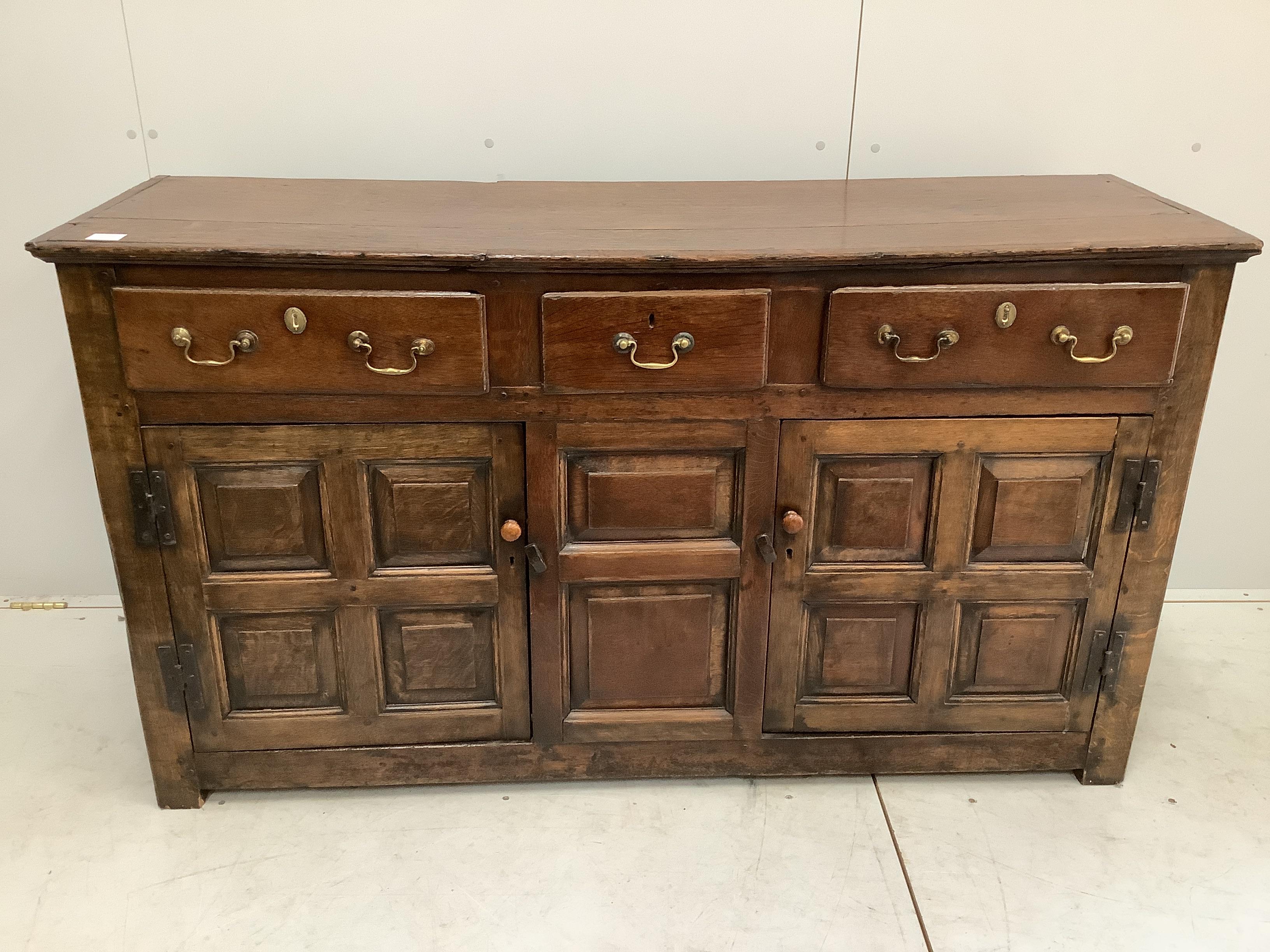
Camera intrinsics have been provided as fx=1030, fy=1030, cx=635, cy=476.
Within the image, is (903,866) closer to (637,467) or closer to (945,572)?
(945,572)

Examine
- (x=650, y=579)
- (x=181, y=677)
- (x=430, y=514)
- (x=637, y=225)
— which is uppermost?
(x=637, y=225)

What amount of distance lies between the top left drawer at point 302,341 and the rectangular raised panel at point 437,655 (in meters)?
0.42

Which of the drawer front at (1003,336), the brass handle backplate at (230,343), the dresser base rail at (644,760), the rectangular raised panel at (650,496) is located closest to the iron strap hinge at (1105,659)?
the dresser base rail at (644,760)

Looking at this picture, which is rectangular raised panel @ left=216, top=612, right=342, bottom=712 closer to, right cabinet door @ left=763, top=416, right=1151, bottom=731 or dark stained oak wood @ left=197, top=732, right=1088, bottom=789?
dark stained oak wood @ left=197, top=732, right=1088, bottom=789

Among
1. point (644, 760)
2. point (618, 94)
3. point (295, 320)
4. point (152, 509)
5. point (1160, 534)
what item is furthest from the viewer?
point (618, 94)

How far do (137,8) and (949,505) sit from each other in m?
1.77

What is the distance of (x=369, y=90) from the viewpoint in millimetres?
2027

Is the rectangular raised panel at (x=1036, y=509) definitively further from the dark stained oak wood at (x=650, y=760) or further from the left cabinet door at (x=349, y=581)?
the left cabinet door at (x=349, y=581)

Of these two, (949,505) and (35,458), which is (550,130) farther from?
(35,458)

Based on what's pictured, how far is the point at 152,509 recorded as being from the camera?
1637 mm

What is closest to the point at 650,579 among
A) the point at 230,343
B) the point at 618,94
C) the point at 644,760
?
the point at 644,760

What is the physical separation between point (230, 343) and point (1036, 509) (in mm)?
1306

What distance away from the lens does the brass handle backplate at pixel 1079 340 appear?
157cm

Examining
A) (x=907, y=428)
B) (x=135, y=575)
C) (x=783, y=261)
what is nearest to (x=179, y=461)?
(x=135, y=575)
